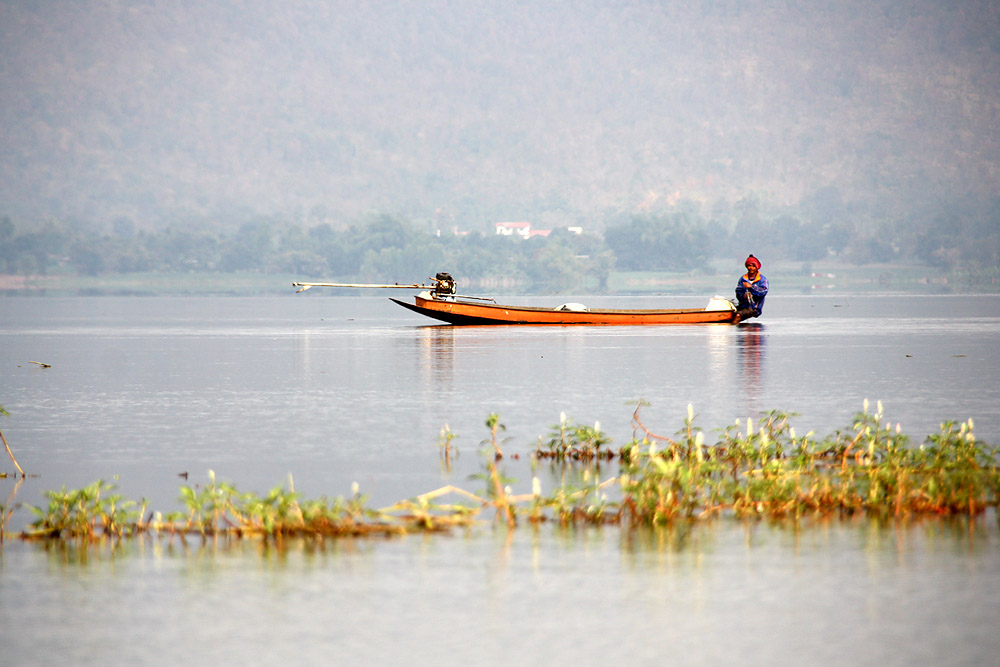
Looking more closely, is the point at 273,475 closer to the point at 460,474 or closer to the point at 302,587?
the point at 460,474

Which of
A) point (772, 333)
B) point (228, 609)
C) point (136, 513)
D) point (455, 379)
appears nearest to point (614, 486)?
point (136, 513)

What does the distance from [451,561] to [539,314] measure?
60515mm

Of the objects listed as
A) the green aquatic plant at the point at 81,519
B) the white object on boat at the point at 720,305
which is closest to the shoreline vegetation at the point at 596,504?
the green aquatic plant at the point at 81,519

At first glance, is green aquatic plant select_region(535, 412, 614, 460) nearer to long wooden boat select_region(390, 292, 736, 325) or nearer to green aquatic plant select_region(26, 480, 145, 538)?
green aquatic plant select_region(26, 480, 145, 538)

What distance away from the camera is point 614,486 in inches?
777

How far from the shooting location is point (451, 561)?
14.8m

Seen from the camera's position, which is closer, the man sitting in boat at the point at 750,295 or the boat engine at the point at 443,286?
the man sitting in boat at the point at 750,295

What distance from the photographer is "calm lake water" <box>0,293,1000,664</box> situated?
1169 centimetres

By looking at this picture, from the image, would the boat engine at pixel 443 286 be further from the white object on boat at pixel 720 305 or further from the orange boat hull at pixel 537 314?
the white object on boat at pixel 720 305

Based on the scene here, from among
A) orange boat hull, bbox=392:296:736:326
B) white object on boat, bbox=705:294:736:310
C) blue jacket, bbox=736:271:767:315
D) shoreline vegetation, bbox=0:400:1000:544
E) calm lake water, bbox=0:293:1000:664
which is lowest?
calm lake water, bbox=0:293:1000:664

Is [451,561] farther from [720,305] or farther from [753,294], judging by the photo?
[720,305]

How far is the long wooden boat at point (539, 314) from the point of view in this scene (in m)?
73.6

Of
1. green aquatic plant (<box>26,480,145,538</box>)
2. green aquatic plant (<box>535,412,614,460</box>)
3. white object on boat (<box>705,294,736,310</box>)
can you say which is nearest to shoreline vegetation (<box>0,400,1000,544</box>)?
green aquatic plant (<box>26,480,145,538</box>)

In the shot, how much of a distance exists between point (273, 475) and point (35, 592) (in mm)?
7605
